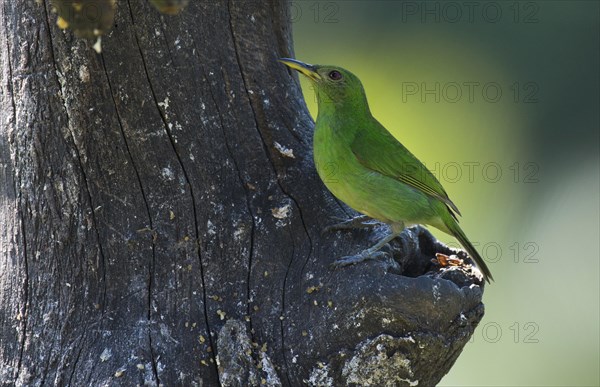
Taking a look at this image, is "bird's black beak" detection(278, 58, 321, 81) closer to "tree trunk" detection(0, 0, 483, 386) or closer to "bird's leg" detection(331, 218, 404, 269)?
"tree trunk" detection(0, 0, 483, 386)

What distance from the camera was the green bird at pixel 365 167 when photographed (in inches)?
154

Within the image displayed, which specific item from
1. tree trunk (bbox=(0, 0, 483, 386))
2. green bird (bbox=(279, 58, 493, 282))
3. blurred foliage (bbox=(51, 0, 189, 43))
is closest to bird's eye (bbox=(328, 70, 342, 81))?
green bird (bbox=(279, 58, 493, 282))

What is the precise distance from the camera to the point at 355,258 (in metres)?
3.31

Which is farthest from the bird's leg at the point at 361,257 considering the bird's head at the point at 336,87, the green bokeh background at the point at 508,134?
the green bokeh background at the point at 508,134

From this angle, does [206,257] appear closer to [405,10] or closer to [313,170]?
[313,170]

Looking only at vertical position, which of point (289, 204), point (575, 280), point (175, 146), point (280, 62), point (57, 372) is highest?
point (280, 62)

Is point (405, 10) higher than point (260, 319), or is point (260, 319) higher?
point (405, 10)

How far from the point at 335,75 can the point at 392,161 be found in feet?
2.07

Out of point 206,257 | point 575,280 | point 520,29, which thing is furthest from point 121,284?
point 520,29

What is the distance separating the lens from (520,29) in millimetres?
8969

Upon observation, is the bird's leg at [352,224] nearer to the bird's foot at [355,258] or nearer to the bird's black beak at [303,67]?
the bird's foot at [355,258]

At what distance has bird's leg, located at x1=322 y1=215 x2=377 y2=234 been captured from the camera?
11.6ft

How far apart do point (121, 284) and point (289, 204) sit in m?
0.78

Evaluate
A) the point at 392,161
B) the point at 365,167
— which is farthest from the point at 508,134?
the point at 365,167
